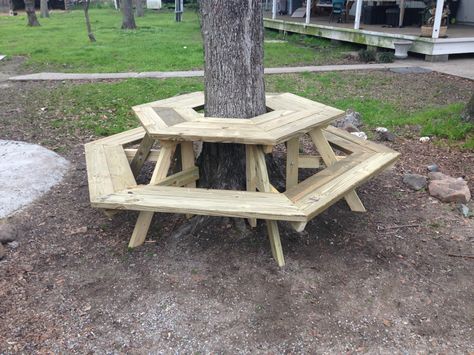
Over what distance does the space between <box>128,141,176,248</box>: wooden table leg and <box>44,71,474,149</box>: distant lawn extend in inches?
108

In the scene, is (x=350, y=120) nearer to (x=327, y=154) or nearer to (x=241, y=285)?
(x=327, y=154)

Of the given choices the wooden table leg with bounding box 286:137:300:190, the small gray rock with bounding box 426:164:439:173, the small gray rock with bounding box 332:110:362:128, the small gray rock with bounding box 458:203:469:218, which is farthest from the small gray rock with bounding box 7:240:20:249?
the small gray rock with bounding box 332:110:362:128

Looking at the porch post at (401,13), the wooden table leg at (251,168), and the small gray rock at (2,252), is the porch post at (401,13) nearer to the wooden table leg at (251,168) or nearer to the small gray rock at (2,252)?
the wooden table leg at (251,168)

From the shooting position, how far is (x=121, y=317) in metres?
2.50

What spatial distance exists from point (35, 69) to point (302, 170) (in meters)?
7.82

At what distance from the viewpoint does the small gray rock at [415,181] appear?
4.05m

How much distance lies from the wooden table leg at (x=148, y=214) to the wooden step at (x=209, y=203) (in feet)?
0.92

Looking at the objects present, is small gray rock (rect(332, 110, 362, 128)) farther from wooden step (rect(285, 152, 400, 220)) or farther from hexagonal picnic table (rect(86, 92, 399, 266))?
wooden step (rect(285, 152, 400, 220))

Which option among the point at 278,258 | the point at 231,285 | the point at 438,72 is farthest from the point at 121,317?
the point at 438,72

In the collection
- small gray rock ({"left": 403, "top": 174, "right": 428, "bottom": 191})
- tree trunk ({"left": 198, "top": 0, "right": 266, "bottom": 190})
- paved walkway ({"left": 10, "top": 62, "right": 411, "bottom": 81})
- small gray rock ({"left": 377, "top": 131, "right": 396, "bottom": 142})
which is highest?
tree trunk ({"left": 198, "top": 0, "right": 266, "bottom": 190})

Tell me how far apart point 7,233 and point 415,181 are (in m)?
3.31

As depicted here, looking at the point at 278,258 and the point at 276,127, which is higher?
the point at 276,127

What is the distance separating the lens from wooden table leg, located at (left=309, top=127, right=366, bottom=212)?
350 centimetres

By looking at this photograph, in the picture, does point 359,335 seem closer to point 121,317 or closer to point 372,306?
point 372,306
